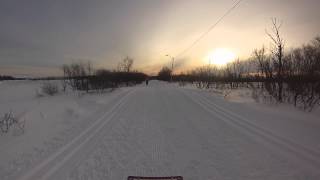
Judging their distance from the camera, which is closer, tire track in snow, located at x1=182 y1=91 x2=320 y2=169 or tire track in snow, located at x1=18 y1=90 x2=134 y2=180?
tire track in snow, located at x1=18 y1=90 x2=134 y2=180

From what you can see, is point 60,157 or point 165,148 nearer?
point 60,157

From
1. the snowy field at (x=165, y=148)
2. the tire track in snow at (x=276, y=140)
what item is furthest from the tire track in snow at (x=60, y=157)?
the tire track in snow at (x=276, y=140)

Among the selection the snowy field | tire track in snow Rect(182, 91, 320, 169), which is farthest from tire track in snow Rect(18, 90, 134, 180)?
tire track in snow Rect(182, 91, 320, 169)

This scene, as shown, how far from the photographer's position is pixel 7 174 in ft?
19.6

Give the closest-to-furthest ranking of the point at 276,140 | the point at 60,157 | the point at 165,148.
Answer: the point at 60,157, the point at 165,148, the point at 276,140

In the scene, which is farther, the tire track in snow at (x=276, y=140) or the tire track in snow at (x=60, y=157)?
the tire track in snow at (x=276, y=140)

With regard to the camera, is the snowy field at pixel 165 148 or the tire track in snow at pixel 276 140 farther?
the tire track in snow at pixel 276 140

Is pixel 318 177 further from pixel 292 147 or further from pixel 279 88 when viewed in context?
pixel 279 88

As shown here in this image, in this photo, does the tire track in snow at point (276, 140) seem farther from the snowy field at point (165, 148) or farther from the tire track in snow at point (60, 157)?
the tire track in snow at point (60, 157)

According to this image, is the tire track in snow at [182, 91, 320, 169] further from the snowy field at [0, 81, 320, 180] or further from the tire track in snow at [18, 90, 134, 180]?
the tire track in snow at [18, 90, 134, 180]

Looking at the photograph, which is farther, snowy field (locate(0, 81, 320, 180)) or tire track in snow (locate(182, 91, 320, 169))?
tire track in snow (locate(182, 91, 320, 169))

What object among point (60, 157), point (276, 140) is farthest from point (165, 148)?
point (276, 140)

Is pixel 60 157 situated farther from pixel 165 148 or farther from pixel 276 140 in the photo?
pixel 276 140

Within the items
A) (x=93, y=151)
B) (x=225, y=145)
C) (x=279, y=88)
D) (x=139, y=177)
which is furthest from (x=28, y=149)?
(x=279, y=88)
